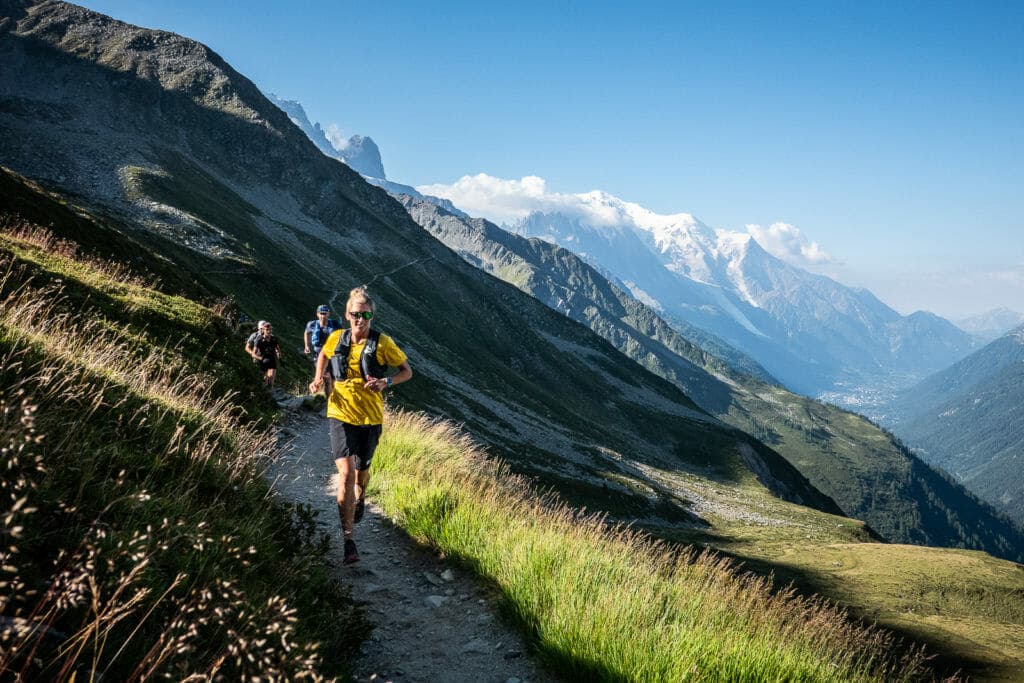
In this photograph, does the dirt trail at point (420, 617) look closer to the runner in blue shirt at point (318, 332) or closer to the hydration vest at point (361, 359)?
the hydration vest at point (361, 359)

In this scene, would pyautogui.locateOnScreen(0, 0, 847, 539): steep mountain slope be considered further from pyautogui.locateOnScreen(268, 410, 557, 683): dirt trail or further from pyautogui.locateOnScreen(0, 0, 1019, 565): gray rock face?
pyautogui.locateOnScreen(268, 410, 557, 683): dirt trail

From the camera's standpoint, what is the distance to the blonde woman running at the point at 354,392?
302 inches

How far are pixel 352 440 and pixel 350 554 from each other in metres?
1.58

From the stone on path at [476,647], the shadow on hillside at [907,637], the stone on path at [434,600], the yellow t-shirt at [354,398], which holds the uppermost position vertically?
the yellow t-shirt at [354,398]

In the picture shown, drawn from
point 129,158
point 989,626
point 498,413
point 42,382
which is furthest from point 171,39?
point 989,626

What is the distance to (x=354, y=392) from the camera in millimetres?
7762

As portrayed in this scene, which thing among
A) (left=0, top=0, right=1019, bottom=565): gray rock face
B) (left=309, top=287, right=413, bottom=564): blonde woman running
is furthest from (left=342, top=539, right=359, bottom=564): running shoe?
(left=0, top=0, right=1019, bottom=565): gray rock face

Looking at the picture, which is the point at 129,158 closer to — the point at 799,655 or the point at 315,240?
the point at 315,240

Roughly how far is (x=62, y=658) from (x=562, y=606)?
4249 millimetres

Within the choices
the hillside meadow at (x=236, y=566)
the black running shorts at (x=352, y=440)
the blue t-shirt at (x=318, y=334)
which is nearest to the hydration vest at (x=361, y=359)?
the black running shorts at (x=352, y=440)

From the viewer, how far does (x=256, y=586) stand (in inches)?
179

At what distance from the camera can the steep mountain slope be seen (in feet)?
241

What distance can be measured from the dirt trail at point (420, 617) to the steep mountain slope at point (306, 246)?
1907 inches

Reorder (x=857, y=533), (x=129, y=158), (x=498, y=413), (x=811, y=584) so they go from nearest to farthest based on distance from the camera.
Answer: (x=811, y=584) < (x=129, y=158) < (x=498, y=413) < (x=857, y=533)
